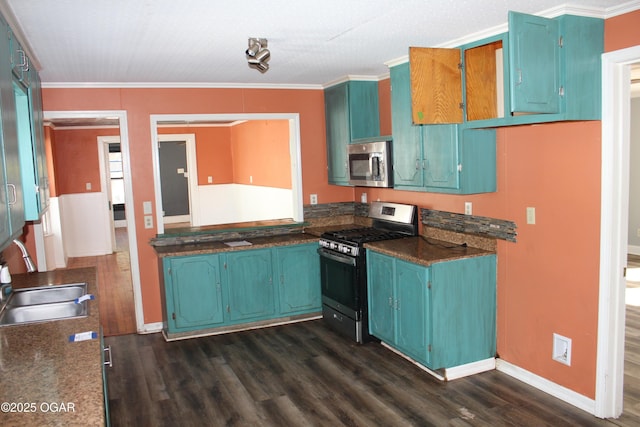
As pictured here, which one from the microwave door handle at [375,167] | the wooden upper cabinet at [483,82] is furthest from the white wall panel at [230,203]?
the wooden upper cabinet at [483,82]

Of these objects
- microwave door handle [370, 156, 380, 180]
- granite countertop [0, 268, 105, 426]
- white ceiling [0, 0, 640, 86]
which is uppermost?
white ceiling [0, 0, 640, 86]

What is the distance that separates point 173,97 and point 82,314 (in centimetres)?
280

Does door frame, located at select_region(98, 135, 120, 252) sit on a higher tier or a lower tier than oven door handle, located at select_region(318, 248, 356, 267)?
higher

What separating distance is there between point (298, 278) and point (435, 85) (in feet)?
8.16

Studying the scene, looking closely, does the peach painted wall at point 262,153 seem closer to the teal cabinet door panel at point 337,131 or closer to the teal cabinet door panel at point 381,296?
the teal cabinet door panel at point 337,131

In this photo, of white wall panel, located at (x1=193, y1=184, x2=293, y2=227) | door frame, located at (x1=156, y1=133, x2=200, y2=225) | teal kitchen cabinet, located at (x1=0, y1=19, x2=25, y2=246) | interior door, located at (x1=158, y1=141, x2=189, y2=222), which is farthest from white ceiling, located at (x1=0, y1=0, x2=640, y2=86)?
Answer: interior door, located at (x1=158, y1=141, x2=189, y2=222)

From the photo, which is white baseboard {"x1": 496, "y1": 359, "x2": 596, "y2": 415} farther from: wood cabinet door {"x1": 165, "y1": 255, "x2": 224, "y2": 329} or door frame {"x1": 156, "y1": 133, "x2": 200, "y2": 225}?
door frame {"x1": 156, "y1": 133, "x2": 200, "y2": 225}

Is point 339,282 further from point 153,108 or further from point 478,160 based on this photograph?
point 153,108

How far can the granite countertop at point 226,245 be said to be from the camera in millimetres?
4687

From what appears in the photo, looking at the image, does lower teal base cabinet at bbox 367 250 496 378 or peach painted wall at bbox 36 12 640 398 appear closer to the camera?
peach painted wall at bbox 36 12 640 398

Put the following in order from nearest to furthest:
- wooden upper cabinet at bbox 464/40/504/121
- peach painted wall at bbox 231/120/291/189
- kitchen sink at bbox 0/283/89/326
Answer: kitchen sink at bbox 0/283/89/326
wooden upper cabinet at bbox 464/40/504/121
peach painted wall at bbox 231/120/291/189

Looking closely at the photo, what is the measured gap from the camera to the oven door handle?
4422 millimetres

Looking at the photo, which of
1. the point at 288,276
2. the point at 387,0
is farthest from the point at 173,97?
the point at 387,0

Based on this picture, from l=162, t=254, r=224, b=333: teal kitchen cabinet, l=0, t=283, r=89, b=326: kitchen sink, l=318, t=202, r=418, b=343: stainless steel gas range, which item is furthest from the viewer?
l=162, t=254, r=224, b=333: teal kitchen cabinet
